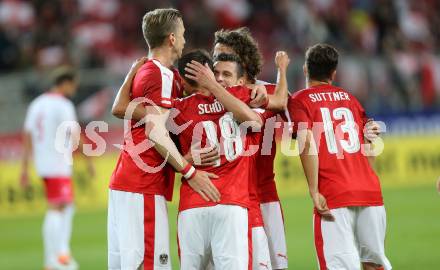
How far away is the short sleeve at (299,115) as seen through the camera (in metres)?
6.80

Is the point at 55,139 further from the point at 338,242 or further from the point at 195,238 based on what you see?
the point at 338,242

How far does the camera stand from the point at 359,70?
19.3m

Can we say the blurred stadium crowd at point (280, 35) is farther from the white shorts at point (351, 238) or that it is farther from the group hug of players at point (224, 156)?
the white shorts at point (351, 238)

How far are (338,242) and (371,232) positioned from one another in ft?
0.88

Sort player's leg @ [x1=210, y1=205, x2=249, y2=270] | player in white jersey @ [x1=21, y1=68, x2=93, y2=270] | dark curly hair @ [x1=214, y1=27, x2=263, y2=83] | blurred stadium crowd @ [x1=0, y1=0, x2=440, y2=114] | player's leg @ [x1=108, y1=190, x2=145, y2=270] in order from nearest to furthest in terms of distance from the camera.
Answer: player's leg @ [x1=210, y1=205, x2=249, y2=270] < player's leg @ [x1=108, y1=190, x2=145, y2=270] < dark curly hair @ [x1=214, y1=27, x2=263, y2=83] < player in white jersey @ [x1=21, y1=68, x2=93, y2=270] < blurred stadium crowd @ [x1=0, y1=0, x2=440, y2=114]

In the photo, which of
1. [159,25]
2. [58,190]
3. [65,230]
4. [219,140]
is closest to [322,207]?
[219,140]

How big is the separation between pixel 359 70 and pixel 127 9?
5.46 meters

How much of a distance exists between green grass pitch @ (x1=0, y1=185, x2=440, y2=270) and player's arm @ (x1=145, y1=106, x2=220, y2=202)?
13.2 feet

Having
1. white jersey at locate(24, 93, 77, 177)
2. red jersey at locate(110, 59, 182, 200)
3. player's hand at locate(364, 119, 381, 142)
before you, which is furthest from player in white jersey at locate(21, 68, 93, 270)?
player's hand at locate(364, 119, 381, 142)

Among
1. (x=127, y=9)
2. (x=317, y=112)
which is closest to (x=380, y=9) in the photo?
(x=127, y=9)

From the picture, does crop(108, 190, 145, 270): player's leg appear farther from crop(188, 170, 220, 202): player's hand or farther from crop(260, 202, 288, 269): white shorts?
crop(260, 202, 288, 269): white shorts

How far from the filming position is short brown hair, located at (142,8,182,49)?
6539mm

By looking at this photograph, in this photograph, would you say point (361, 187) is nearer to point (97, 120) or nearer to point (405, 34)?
point (97, 120)

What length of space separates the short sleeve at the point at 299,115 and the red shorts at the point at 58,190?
513 cm
